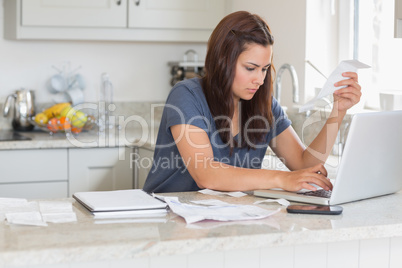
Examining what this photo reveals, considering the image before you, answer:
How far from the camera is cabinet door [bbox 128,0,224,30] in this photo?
11.4 feet

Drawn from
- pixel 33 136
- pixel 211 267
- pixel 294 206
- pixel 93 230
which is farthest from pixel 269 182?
pixel 33 136

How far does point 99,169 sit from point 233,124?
125cm

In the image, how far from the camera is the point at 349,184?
1.62 meters

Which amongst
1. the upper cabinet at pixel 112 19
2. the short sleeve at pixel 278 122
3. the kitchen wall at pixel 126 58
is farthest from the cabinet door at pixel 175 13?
the short sleeve at pixel 278 122

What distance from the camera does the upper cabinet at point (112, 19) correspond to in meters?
3.28

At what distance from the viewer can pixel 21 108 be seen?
3.45 m

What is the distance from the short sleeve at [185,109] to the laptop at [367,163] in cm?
31

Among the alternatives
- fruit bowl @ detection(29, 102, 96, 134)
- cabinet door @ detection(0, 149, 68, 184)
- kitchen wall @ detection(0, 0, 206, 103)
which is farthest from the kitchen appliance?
cabinet door @ detection(0, 149, 68, 184)

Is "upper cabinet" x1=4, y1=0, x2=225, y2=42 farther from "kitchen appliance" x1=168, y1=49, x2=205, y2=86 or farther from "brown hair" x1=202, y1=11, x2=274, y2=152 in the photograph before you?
"brown hair" x1=202, y1=11, x2=274, y2=152

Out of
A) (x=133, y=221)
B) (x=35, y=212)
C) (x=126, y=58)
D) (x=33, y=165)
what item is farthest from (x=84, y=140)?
(x=133, y=221)

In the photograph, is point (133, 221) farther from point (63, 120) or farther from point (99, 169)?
point (63, 120)

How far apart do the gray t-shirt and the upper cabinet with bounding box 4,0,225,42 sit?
4.88 ft

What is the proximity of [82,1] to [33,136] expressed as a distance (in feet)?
2.55

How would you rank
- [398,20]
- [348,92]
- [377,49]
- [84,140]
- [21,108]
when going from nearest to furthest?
[398,20] → [348,92] → [377,49] → [84,140] → [21,108]
